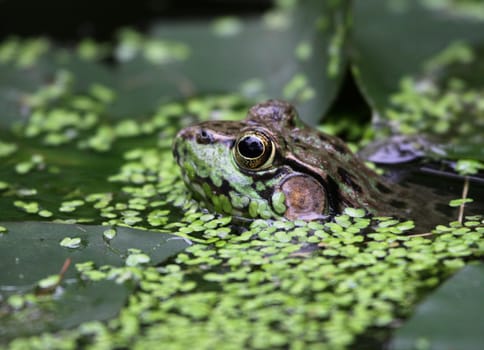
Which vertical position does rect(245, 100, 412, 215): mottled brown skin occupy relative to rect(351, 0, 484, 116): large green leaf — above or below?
below

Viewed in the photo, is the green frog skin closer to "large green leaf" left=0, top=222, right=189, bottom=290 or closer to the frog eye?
the frog eye

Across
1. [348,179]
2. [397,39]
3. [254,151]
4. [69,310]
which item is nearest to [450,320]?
[348,179]

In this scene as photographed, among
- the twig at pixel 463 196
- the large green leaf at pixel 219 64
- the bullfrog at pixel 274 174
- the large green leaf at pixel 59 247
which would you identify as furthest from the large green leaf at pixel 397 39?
the large green leaf at pixel 59 247

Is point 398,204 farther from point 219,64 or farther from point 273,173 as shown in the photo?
point 219,64

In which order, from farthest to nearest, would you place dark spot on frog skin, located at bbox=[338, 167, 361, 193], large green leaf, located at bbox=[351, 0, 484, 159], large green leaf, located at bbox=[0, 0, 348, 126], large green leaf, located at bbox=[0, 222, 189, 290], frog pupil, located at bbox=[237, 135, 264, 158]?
large green leaf, located at bbox=[0, 0, 348, 126], large green leaf, located at bbox=[351, 0, 484, 159], dark spot on frog skin, located at bbox=[338, 167, 361, 193], frog pupil, located at bbox=[237, 135, 264, 158], large green leaf, located at bbox=[0, 222, 189, 290]

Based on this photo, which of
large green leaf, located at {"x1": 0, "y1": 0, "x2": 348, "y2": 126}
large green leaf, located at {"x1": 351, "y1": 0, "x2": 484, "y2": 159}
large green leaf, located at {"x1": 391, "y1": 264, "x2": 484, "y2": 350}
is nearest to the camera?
large green leaf, located at {"x1": 391, "y1": 264, "x2": 484, "y2": 350}

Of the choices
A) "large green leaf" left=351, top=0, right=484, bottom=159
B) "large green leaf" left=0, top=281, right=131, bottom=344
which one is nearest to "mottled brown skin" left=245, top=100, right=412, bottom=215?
"large green leaf" left=351, top=0, right=484, bottom=159
